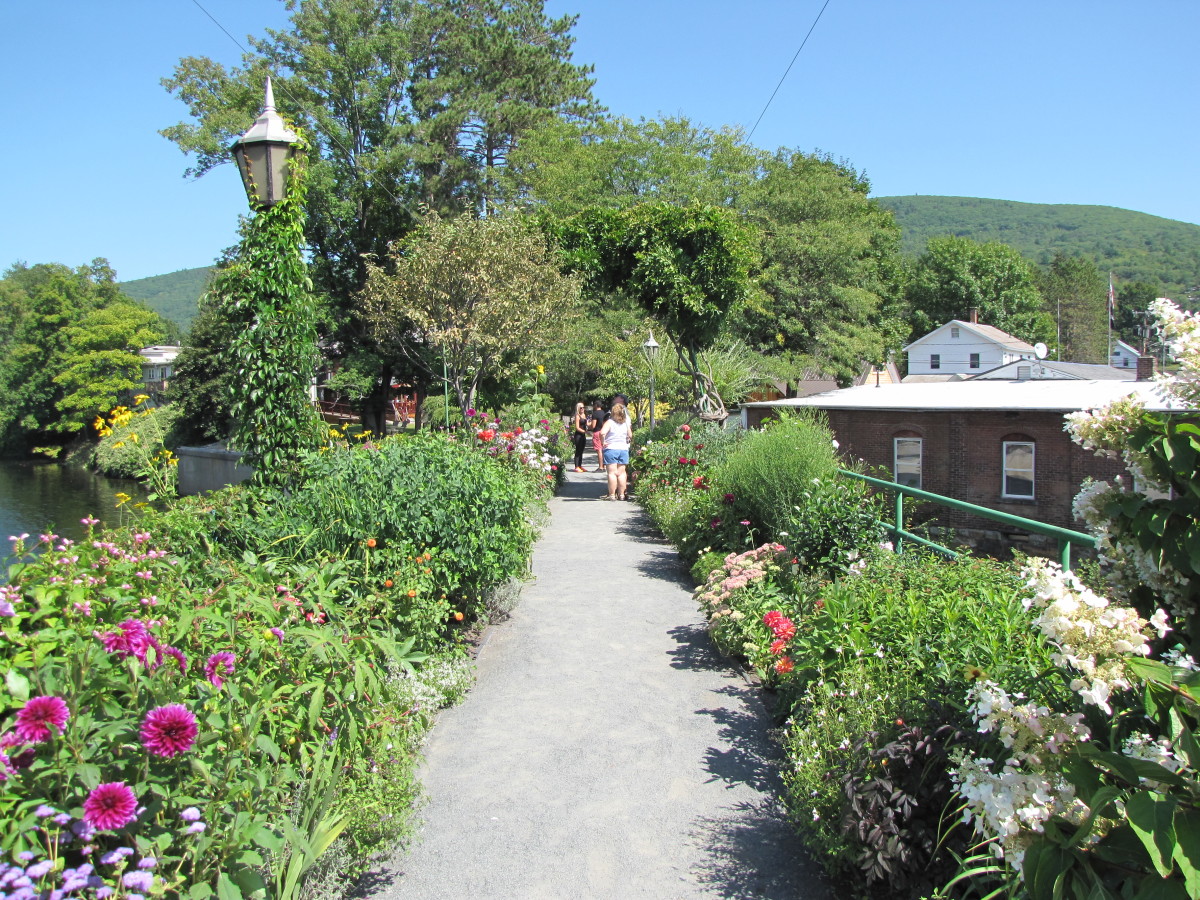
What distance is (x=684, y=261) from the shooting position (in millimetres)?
14883

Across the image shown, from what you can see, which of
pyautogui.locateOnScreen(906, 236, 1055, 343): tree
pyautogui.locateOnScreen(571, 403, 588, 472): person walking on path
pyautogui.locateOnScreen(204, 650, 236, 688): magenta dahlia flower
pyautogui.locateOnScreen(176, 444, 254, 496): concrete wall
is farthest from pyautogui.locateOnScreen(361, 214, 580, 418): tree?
pyautogui.locateOnScreen(906, 236, 1055, 343): tree

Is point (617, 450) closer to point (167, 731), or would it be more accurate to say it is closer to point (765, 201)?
point (167, 731)

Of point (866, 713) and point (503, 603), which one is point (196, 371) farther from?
point (866, 713)

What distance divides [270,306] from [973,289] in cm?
7237

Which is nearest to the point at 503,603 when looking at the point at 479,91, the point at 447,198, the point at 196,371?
the point at 447,198

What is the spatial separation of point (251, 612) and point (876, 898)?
268 cm

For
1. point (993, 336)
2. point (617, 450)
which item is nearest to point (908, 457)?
point (617, 450)

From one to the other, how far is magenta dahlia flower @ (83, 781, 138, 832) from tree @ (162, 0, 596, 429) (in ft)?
82.1

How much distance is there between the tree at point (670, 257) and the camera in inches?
576

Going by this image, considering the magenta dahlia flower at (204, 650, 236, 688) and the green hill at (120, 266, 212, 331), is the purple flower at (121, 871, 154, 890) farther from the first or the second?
the green hill at (120, 266, 212, 331)

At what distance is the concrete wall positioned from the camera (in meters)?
27.1

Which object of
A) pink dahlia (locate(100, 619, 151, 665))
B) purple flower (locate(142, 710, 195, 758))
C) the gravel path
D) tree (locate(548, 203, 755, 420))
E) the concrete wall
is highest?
tree (locate(548, 203, 755, 420))

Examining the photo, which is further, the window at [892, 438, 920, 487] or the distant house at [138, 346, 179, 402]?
the distant house at [138, 346, 179, 402]

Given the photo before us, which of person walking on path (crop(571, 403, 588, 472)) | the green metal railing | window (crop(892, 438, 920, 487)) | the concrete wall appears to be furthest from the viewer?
the concrete wall
